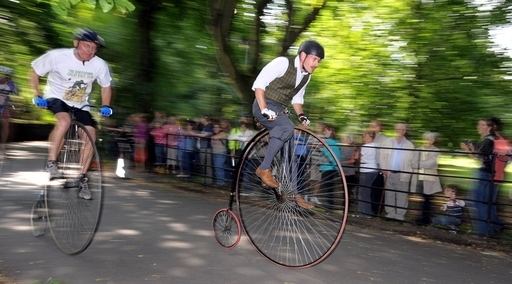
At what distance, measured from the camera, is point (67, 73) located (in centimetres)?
527

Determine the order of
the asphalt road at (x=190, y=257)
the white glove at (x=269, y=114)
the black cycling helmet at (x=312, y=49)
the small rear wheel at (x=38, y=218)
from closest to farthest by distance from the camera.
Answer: the white glove at (x=269, y=114) < the black cycling helmet at (x=312, y=49) < the asphalt road at (x=190, y=257) < the small rear wheel at (x=38, y=218)

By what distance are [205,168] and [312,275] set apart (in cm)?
682

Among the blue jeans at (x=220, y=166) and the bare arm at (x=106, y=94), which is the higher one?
the bare arm at (x=106, y=94)

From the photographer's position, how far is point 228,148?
1148 centimetres

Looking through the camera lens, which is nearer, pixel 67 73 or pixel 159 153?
pixel 67 73

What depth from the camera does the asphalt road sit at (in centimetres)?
492

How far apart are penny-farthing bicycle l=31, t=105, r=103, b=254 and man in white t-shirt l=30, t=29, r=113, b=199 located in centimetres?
8

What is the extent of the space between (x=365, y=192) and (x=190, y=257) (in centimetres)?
431

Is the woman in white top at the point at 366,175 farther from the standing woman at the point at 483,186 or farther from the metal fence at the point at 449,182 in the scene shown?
the standing woman at the point at 483,186

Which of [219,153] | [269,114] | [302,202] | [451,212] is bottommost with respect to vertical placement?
[451,212]

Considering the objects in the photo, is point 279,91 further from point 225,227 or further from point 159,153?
point 159,153

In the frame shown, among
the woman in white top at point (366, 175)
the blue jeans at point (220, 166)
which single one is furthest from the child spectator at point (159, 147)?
the woman in white top at point (366, 175)

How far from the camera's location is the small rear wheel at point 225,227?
5.68 meters

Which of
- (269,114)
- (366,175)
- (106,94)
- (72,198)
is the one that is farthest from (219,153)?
(269,114)
